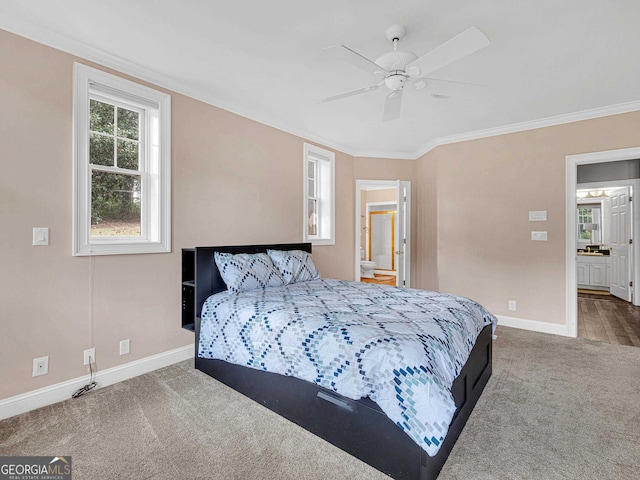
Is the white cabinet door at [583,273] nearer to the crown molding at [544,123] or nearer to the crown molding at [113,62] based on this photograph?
the crown molding at [544,123]

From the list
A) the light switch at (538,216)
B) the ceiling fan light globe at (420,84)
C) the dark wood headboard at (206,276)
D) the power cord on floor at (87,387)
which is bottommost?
the power cord on floor at (87,387)

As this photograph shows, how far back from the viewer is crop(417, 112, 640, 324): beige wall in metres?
3.78

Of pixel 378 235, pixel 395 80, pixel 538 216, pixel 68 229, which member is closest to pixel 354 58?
pixel 395 80

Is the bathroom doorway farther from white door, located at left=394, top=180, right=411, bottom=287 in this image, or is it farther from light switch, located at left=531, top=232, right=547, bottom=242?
light switch, located at left=531, top=232, right=547, bottom=242

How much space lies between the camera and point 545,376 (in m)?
2.68

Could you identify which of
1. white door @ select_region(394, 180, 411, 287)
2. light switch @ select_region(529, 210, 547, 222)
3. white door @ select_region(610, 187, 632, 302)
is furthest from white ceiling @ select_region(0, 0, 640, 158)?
white door @ select_region(610, 187, 632, 302)

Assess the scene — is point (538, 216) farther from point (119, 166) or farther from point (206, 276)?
point (119, 166)

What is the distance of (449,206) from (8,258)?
472cm

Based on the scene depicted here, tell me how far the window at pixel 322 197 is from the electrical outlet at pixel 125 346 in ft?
8.74

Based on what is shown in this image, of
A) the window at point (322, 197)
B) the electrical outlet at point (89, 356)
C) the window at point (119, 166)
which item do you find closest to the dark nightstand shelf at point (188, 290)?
the window at point (119, 166)

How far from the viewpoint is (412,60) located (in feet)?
7.23

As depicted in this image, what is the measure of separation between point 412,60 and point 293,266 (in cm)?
212

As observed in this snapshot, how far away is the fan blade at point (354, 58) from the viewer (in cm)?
182

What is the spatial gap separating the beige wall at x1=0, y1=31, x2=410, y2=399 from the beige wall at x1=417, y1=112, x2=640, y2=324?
286 cm
